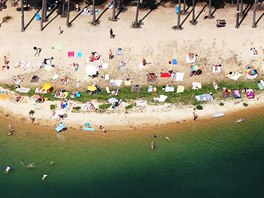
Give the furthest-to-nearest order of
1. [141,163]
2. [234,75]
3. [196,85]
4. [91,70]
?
[91,70] → [234,75] → [196,85] → [141,163]

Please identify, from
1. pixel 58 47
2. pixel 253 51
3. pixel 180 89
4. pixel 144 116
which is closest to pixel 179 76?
pixel 180 89

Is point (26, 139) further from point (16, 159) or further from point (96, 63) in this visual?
point (96, 63)

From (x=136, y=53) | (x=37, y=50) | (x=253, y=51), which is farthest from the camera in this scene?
(x=37, y=50)

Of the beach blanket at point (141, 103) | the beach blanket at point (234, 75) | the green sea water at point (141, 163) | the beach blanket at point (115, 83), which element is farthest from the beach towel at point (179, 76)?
the green sea water at point (141, 163)

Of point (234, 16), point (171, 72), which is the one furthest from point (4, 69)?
point (234, 16)

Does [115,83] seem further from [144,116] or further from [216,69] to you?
[216,69]
